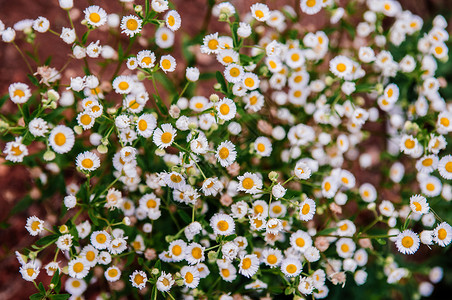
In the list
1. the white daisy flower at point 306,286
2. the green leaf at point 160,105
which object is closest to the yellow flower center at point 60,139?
the green leaf at point 160,105

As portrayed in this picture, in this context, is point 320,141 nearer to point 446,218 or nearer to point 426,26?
point 446,218

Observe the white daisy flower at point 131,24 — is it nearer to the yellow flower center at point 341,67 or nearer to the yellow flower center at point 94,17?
the yellow flower center at point 94,17

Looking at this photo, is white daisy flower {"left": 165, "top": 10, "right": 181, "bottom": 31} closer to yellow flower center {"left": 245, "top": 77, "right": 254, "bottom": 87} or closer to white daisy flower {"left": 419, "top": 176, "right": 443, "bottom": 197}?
yellow flower center {"left": 245, "top": 77, "right": 254, "bottom": 87}

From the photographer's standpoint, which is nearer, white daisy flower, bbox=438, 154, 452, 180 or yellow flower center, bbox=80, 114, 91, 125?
yellow flower center, bbox=80, 114, 91, 125

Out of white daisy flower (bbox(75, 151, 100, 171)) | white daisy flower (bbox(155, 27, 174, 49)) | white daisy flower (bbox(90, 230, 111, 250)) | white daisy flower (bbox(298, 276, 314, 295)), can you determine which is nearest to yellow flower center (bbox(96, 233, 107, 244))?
white daisy flower (bbox(90, 230, 111, 250))

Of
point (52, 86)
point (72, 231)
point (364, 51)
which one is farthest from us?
point (364, 51)

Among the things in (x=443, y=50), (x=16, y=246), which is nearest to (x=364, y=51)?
(x=443, y=50)

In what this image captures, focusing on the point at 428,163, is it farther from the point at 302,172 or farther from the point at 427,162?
the point at 302,172
